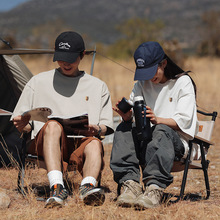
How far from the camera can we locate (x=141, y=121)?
3180 millimetres

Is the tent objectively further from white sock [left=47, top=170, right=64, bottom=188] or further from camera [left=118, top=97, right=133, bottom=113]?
camera [left=118, top=97, right=133, bottom=113]

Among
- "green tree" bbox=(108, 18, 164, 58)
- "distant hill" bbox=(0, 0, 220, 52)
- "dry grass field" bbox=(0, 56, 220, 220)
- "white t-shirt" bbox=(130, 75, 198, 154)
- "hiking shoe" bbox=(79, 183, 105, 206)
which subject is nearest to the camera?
"dry grass field" bbox=(0, 56, 220, 220)

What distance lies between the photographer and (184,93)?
3402 millimetres

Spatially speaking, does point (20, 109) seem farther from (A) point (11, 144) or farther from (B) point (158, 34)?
(B) point (158, 34)

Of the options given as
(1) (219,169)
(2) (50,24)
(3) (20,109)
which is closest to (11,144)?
(3) (20,109)

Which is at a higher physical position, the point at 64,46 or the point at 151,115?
the point at 64,46

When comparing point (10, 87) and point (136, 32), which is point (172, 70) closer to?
point (10, 87)

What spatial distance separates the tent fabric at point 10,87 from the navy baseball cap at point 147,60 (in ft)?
7.89

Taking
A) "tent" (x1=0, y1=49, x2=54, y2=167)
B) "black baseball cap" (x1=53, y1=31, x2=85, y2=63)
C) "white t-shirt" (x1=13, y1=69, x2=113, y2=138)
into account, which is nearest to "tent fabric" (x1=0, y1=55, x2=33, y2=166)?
"tent" (x1=0, y1=49, x2=54, y2=167)

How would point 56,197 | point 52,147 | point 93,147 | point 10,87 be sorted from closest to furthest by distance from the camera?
point 56,197, point 52,147, point 93,147, point 10,87

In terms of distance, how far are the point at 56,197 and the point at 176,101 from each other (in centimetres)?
118

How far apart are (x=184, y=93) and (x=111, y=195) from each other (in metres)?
1.08

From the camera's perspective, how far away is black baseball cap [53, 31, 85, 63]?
3523 millimetres

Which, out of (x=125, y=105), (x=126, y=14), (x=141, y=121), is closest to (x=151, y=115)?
(x=141, y=121)
